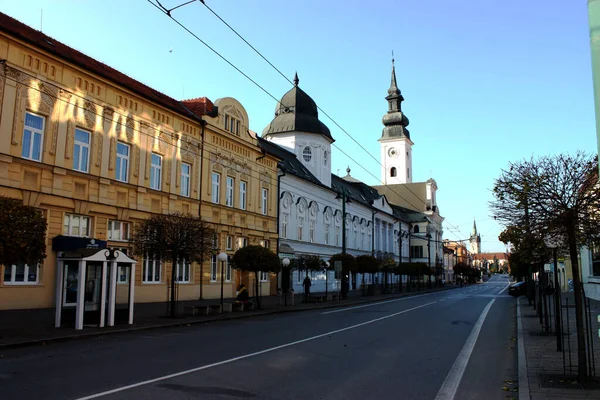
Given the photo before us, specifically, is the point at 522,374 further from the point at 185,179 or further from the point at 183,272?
the point at 185,179

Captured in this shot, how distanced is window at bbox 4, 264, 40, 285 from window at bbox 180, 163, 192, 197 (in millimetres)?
10438

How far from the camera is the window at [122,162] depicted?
24.9 meters

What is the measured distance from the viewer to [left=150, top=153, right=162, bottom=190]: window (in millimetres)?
27109

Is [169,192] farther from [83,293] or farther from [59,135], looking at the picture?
[83,293]

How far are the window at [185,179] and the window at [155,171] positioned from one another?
1.83 m

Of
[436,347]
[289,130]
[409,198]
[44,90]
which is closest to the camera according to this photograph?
[436,347]

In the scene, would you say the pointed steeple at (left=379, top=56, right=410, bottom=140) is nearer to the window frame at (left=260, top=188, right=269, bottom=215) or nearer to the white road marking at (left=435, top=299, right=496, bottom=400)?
the window frame at (left=260, top=188, right=269, bottom=215)

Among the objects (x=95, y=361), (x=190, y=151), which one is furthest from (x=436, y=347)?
(x=190, y=151)

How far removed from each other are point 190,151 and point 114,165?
6225 mm

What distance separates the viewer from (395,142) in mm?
106312

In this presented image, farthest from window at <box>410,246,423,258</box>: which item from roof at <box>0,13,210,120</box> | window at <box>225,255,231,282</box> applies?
roof at <box>0,13,210,120</box>

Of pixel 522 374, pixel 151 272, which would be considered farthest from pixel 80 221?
pixel 522 374

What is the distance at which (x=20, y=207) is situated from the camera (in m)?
12.9

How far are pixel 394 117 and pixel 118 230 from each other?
289 feet
